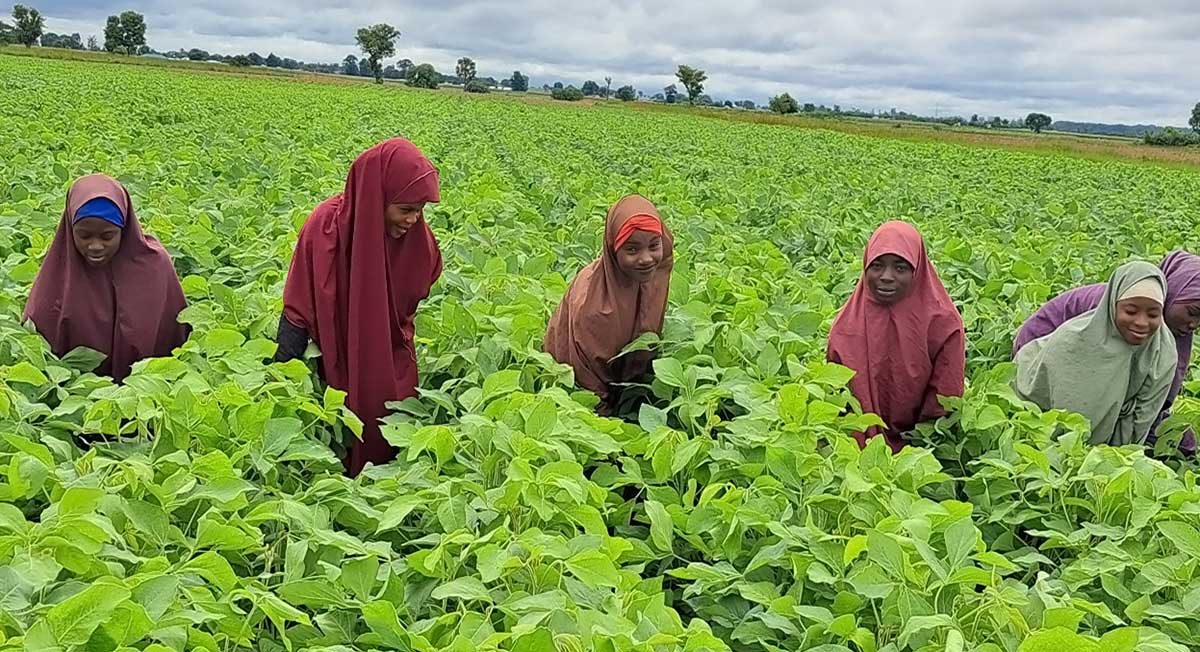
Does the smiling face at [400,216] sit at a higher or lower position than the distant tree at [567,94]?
lower

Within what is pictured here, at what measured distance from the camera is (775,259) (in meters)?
5.96

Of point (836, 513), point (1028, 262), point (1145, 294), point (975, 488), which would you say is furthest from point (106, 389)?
point (1028, 262)

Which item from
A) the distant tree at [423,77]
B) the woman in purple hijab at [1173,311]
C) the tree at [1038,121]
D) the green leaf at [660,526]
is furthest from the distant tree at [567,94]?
the green leaf at [660,526]

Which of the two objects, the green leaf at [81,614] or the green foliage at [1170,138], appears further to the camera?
the green foliage at [1170,138]

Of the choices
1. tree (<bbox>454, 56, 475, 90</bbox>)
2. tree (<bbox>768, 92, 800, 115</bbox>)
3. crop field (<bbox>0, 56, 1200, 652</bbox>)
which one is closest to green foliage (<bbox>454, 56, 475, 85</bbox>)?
tree (<bbox>454, 56, 475, 90</bbox>)

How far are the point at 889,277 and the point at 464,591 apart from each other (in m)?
2.42

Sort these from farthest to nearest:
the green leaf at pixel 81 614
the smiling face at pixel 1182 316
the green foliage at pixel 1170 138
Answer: the green foliage at pixel 1170 138 < the smiling face at pixel 1182 316 < the green leaf at pixel 81 614

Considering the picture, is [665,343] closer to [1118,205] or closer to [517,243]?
[517,243]

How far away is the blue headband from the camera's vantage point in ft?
11.4

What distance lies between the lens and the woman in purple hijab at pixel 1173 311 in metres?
3.92

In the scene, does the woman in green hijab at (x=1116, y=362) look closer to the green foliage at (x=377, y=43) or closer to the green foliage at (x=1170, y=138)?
the green foliage at (x=1170, y=138)

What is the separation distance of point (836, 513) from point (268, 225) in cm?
465

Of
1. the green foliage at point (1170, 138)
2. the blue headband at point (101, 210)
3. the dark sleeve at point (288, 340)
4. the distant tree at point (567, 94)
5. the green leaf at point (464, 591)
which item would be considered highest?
the distant tree at point (567, 94)

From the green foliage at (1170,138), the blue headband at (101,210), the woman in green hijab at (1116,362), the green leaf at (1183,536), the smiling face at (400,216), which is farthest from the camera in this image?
the green foliage at (1170,138)
